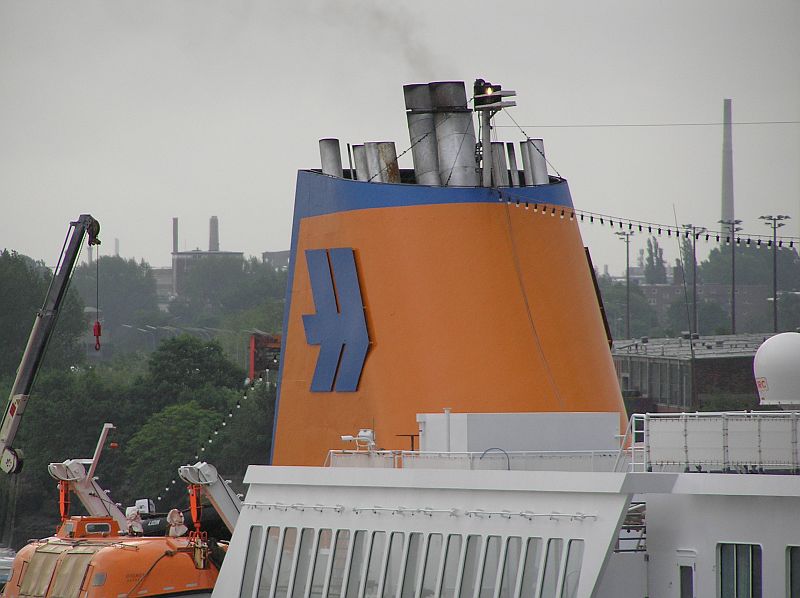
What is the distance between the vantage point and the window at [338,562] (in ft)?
→ 71.9

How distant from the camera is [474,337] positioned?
25.9 meters

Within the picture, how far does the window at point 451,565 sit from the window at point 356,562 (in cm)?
145

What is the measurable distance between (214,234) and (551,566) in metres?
147

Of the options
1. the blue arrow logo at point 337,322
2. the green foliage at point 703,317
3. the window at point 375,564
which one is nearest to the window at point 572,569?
the window at point 375,564

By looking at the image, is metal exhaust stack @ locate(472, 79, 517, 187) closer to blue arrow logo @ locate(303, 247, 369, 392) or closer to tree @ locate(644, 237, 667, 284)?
blue arrow logo @ locate(303, 247, 369, 392)

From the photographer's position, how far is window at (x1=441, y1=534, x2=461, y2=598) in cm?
2053

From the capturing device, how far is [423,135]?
2739 cm

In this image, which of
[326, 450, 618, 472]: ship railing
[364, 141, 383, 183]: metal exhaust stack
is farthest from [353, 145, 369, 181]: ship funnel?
[326, 450, 618, 472]: ship railing

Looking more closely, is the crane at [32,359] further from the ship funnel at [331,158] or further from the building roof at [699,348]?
the building roof at [699,348]

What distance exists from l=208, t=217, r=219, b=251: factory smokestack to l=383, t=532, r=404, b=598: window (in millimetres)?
135675

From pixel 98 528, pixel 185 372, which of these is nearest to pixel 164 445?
pixel 185 372

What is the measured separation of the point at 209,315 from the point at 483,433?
100571mm

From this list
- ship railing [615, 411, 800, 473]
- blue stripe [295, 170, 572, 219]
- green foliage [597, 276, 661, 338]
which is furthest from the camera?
green foliage [597, 276, 661, 338]

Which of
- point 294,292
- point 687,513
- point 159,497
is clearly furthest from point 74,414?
point 687,513
